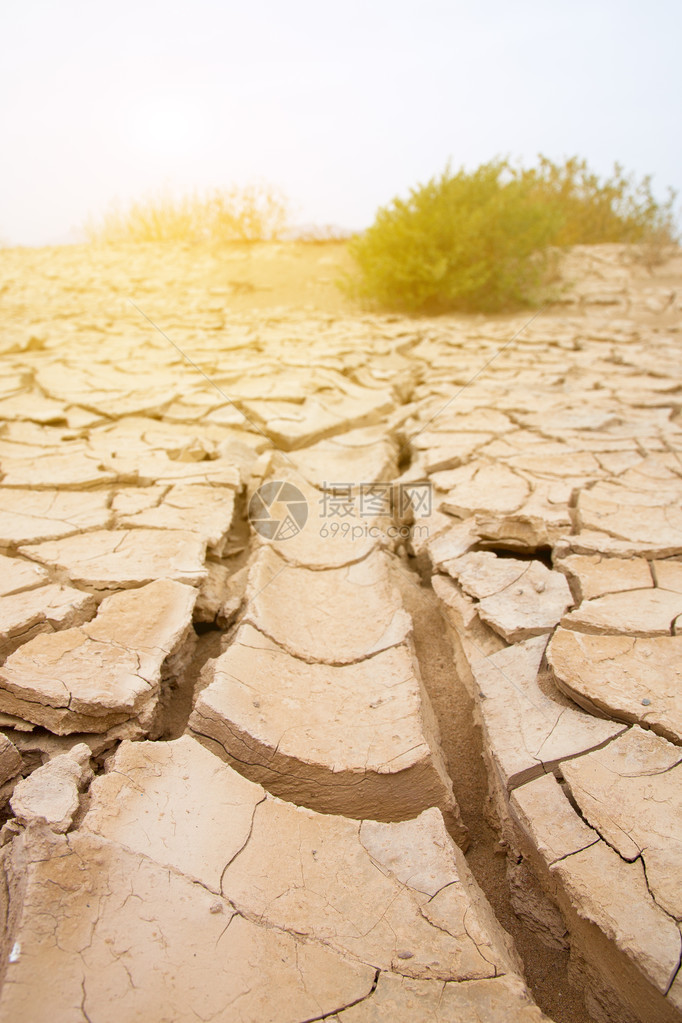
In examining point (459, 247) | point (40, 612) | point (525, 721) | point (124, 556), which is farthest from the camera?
point (459, 247)

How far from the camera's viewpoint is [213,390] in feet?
10.1

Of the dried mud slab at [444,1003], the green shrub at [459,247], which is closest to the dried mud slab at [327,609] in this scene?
the dried mud slab at [444,1003]

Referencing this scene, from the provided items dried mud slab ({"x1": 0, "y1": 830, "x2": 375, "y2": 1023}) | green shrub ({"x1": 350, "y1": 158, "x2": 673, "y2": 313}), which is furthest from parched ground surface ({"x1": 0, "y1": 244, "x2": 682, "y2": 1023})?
green shrub ({"x1": 350, "y1": 158, "x2": 673, "y2": 313})

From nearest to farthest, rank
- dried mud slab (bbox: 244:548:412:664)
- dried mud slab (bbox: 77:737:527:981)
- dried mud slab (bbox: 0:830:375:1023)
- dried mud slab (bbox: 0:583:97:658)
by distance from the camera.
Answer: dried mud slab (bbox: 0:830:375:1023) → dried mud slab (bbox: 77:737:527:981) → dried mud slab (bbox: 0:583:97:658) → dried mud slab (bbox: 244:548:412:664)

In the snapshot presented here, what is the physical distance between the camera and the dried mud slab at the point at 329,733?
1.11 metres

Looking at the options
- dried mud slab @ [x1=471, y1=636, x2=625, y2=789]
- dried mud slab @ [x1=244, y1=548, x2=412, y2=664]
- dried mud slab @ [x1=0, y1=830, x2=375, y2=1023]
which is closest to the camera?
dried mud slab @ [x1=0, y1=830, x2=375, y2=1023]

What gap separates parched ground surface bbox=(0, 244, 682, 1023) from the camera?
0.80 meters

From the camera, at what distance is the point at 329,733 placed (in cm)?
120

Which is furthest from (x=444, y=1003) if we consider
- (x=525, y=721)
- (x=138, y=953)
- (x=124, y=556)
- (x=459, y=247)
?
(x=459, y=247)

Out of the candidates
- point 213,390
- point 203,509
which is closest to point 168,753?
point 203,509

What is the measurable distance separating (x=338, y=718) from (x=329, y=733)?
0.05m

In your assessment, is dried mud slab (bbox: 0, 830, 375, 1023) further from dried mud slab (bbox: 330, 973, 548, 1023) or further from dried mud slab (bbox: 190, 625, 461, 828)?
dried mud slab (bbox: 190, 625, 461, 828)

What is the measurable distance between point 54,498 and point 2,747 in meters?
1.07

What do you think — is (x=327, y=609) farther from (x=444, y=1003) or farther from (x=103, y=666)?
(x=444, y=1003)
